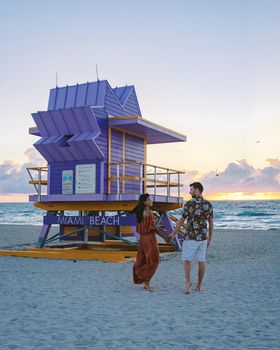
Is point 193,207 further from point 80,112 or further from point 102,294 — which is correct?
point 80,112

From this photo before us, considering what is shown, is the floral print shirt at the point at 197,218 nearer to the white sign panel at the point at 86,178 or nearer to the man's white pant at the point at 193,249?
the man's white pant at the point at 193,249

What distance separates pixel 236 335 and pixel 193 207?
3315 millimetres

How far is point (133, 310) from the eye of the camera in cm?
812

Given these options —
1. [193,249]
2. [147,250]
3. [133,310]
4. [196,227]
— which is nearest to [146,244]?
[147,250]

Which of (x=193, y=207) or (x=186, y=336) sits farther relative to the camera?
(x=193, y=207)

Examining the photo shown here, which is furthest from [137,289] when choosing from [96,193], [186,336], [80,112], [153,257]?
[80,112]

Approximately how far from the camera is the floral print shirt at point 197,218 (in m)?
9.48

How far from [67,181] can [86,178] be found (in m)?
0.81

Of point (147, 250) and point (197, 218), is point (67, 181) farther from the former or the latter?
point (197, 218)

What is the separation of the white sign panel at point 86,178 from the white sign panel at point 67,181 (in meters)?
0.31

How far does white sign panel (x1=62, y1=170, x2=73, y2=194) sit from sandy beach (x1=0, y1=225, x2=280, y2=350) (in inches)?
153

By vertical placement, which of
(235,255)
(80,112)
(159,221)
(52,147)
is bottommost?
(235,255)

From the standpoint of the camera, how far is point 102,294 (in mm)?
9672

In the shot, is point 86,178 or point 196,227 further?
point 86,178
